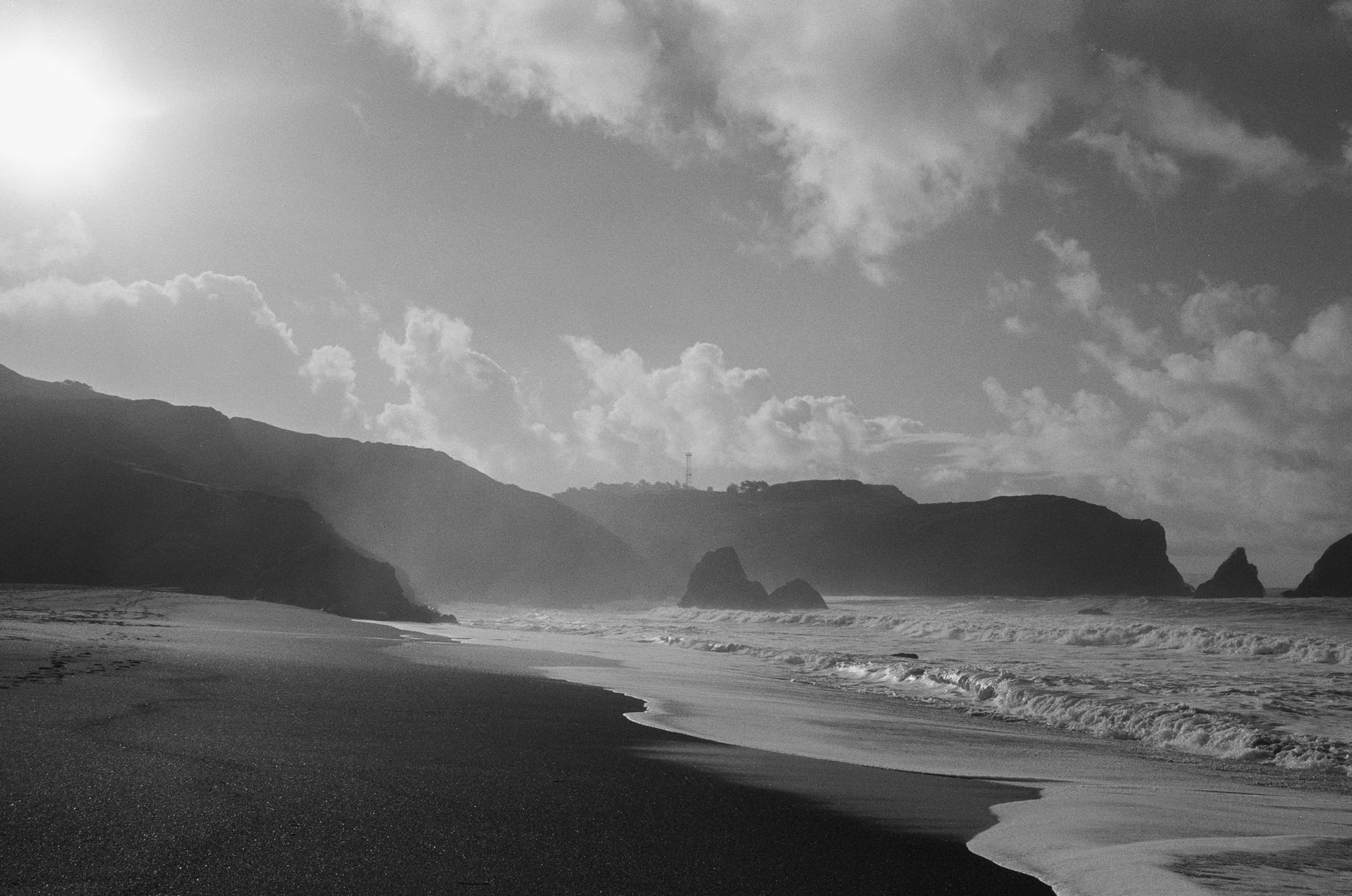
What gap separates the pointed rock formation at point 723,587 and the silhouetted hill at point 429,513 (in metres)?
20.0

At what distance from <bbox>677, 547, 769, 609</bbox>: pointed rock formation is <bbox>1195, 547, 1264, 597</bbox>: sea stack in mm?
45618

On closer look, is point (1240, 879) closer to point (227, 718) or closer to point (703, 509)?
point (227, 718)

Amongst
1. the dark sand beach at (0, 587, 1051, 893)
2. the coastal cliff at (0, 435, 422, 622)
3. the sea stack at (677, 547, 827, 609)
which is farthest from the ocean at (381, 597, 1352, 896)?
the sea stack at (677, 547, 827, 609)

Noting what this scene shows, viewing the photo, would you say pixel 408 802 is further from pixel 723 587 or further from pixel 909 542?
pixel 909 542

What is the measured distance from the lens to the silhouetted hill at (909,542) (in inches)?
4641

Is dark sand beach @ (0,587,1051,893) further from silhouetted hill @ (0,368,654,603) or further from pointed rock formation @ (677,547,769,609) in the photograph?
silhouetted hill @ (0,368,654,603)

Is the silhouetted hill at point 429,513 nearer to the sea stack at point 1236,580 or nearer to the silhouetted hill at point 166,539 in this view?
the silhouetted hill at point 166,539

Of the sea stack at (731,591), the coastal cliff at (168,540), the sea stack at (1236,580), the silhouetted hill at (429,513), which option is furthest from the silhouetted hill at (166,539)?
the sea stack at (1236,580)

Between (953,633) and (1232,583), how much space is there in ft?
217

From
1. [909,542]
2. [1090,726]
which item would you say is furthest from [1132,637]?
[909,542]

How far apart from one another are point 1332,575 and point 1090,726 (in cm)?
7102

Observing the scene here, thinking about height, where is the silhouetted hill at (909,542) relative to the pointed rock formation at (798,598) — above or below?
above

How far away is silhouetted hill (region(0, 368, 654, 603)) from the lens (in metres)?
73.0

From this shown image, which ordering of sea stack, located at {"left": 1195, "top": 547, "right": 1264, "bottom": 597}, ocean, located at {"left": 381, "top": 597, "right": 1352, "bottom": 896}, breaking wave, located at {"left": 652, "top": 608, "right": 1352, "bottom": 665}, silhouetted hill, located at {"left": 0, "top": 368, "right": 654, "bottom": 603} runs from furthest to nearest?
sea stack, located at {"left": 1195, "top": 547, "right": 1264, "bottom": 597}, silhouetted hill, located at {"left": 0, "top": 368, "right": 654, "bottom": 603}, breaking wave, located at {"left": 652, "top": 608, "right": 1352, "bottom": 665}, ocean, located at {"left": 381, "top": 597, "right": 1352, "bottom": 896}
